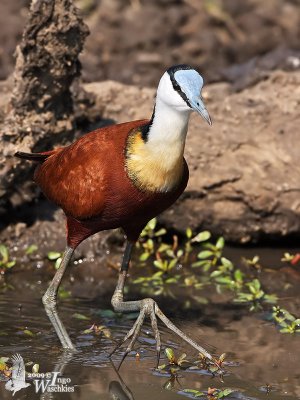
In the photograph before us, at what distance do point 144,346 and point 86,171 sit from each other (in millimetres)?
1053

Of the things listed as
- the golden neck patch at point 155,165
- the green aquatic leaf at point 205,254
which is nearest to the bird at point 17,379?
the golden neck patch at point 155,165

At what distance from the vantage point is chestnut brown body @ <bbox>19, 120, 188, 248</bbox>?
18.1 feet

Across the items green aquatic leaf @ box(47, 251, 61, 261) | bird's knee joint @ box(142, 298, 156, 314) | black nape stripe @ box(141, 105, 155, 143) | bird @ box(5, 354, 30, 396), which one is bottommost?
green aquatic leaf @ box(47, 251, 61, 261)

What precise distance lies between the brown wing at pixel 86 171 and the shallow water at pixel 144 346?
78 centimetres

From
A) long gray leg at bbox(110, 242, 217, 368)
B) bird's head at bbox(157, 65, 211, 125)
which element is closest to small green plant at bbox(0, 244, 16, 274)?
long gray leg at bbox(110, 242, 217, 368)

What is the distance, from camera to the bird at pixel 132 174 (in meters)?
5.36

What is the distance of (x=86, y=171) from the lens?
570cm

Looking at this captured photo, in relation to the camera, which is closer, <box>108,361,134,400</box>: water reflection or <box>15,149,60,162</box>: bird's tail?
<box>108,361,134,400</box>: water reflection

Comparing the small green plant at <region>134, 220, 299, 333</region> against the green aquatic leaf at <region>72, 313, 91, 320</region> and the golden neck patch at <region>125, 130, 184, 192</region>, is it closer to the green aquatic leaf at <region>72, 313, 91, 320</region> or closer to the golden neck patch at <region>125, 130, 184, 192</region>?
the green aquatic leaf at <region>72, 313, 91, 320</region>

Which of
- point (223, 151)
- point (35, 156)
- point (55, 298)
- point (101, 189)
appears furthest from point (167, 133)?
point (223, 151)

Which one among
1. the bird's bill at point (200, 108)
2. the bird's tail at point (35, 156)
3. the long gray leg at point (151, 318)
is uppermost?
the bird's bill at point (200, 108)

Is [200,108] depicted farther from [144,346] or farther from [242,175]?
[242,175]

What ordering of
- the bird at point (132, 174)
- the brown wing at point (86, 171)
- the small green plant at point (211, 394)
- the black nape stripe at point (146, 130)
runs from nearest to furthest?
the small green plant at point (211, 394) → the bird at point (132, 174) → the black nape stripe at point (146, 130) → the brown wing at point (86, 171)

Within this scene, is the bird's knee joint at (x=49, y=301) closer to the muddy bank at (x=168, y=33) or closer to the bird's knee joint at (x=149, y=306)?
the bird's knee joint at (x=149, y=306)
